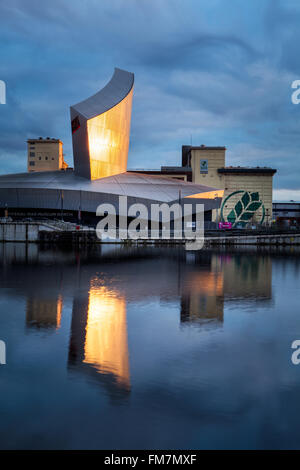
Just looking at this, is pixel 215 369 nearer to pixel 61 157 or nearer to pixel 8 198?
pixel 8 198

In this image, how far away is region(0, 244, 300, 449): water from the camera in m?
5.10

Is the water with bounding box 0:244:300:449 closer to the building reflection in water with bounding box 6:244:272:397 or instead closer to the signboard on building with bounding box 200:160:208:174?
the building reflection in water with bounding box 6:244:272:397

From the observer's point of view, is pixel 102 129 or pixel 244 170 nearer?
pixel 102 129

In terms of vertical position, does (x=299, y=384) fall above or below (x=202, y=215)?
below

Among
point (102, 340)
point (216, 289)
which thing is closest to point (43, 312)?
point (102, 340)

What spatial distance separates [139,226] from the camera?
198 feet

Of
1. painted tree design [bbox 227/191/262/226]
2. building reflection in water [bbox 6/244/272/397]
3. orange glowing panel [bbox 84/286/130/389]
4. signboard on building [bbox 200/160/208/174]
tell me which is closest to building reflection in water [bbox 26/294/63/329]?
building reflection in water [bbox 6/244/272/397]

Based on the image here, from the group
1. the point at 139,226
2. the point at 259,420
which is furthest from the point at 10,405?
the point at 139,226

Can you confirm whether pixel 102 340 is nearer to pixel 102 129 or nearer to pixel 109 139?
pixel 102 129

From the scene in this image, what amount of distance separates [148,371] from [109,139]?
2325 inches

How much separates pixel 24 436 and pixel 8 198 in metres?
57.5

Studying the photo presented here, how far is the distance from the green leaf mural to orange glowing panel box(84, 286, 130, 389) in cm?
9309

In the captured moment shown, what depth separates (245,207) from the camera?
104625 mm

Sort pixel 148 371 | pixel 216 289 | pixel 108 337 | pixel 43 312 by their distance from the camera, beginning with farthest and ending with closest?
pixel 216 289 < pixel 43 312 < pixel 108 337 < pixel 148 371
